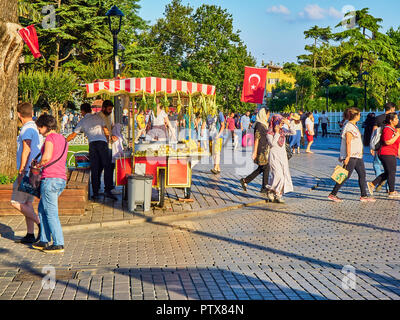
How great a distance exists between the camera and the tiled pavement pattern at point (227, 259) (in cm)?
555

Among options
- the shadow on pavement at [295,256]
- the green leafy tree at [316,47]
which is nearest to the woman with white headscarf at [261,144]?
the shadow on pavement at [295,256]

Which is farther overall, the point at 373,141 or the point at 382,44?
the point at 382,44

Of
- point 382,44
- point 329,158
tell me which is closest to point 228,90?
point 382,44

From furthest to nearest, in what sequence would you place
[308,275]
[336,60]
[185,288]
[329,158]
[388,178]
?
[336,60] < [329,158] < [388,178] < [308,275] < [185,288]

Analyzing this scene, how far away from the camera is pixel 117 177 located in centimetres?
1141

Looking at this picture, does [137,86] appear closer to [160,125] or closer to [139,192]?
[139,192]

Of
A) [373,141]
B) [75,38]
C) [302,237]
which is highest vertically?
[75,38]

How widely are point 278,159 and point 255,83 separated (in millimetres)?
14348

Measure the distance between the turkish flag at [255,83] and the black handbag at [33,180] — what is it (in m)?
18.4

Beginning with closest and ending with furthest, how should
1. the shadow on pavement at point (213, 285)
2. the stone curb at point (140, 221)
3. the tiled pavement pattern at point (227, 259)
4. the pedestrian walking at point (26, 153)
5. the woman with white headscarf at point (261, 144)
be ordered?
the shadow on pavement at point (213, 285) < the tiled pavement pattern at point (227, 259) < the pedestrian walking at point (26, 153) < the stone curb at point (140, 221) < the woman with white headscarf at point (261, 144)

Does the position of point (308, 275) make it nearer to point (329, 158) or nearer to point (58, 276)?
point (58, 276)

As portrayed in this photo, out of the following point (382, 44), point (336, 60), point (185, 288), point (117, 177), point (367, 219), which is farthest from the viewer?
point (336, 60)

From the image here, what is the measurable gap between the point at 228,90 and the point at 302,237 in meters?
65.2

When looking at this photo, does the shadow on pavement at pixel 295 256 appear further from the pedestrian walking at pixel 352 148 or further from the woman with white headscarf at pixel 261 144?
the woman with white headscarf at pixel 261 144
